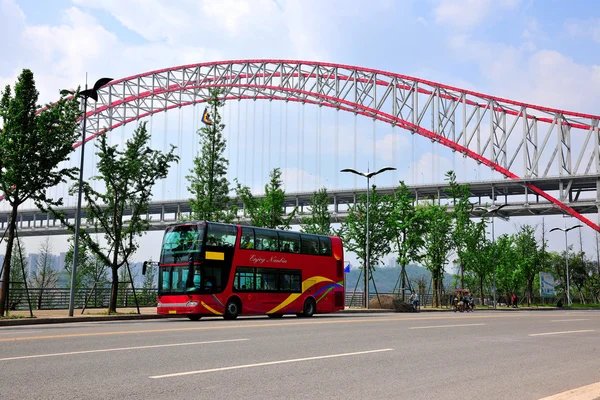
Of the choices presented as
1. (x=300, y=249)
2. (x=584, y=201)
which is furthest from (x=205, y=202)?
(x=584, y=201)

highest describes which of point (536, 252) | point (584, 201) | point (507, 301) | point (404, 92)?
point (404, 92)

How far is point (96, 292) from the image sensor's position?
35.0m

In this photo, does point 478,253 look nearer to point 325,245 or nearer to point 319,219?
point 319,219

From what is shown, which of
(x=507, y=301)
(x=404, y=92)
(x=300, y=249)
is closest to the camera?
(x=300, y=249)

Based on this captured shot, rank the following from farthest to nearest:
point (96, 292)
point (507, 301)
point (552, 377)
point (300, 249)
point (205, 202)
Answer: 1. point (507, 301)
2. point (205, 202)
3. point (96, 292)
4. point (300, 249)
5. point (552, 377)

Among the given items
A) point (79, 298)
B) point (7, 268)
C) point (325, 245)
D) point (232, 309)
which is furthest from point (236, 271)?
point (79, 298)

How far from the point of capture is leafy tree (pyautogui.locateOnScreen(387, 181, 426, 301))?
175 feet

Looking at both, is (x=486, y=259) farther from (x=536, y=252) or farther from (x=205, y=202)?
(x=205, y=202)

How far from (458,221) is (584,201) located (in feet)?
105

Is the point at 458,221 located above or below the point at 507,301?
above

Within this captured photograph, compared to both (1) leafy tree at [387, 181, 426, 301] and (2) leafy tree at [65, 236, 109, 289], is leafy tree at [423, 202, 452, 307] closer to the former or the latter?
(1) leafy tree at [387, 181, 426, 301]

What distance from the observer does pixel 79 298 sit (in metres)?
36.6

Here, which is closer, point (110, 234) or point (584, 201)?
point (110, 234)

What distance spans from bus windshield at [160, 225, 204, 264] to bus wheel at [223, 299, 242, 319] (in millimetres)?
2577
